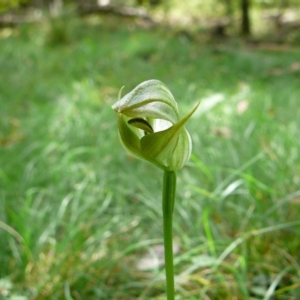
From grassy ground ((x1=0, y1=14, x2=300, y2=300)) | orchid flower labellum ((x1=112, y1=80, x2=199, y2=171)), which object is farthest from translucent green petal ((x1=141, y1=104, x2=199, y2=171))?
grassy ground ((x1=0, y1=14, x2=300, y2=300))

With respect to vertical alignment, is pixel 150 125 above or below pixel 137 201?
below

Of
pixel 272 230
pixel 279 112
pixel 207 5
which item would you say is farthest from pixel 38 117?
pixel 207 5

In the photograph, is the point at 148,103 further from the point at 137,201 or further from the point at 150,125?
the point at 137,201

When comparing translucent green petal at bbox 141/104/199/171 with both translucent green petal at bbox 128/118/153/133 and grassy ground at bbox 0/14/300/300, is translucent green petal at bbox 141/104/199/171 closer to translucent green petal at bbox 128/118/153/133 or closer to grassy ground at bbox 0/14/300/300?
translucent green petal at bbox 128/118/153/133

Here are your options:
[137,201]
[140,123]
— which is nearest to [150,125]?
[140,123]

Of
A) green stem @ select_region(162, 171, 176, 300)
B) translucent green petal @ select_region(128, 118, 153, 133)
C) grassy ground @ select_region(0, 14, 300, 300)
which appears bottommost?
green stem @ select_region(162, 171, 176, 300)
